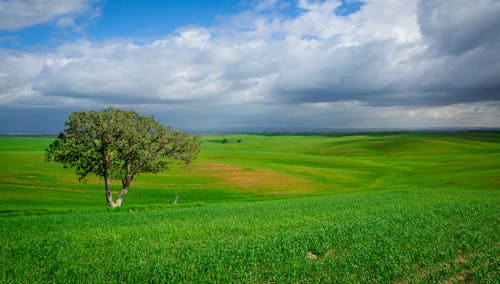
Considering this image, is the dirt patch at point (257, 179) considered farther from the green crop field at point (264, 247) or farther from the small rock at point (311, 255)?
the small rock at point (311, 255)

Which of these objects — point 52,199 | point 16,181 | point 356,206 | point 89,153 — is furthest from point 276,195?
point 16,181

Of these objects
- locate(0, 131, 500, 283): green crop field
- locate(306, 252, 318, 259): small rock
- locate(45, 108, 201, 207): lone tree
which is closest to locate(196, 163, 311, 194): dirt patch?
locate(45, 108, 201, 207): lone tree

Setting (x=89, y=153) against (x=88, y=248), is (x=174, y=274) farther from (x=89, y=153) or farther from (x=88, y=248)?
(x=89, y=153)

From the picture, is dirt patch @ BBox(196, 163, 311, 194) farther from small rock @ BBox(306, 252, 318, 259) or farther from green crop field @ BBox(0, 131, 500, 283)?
small rock @ BBox(306, 252, 318, 259)

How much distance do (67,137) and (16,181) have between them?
83.1 ft

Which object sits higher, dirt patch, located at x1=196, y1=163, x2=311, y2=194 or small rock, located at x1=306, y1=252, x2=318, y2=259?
small rock, located at x1=306, y1=252, x2=318, y2=259

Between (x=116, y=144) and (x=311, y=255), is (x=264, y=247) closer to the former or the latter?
(x=311, y=255)

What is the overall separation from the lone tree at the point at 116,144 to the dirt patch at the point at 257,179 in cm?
1905

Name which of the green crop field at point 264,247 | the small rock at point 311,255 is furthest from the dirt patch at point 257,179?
the small rock at point 311,255

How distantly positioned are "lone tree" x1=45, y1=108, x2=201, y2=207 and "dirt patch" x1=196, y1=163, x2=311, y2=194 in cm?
1905

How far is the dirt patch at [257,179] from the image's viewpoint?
157 ft

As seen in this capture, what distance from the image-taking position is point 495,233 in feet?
46.1

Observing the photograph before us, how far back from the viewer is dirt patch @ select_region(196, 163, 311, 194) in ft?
157

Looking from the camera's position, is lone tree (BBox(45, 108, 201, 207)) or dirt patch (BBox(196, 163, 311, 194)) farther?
dirt patch (BBox(196, 163, 311, 194))
